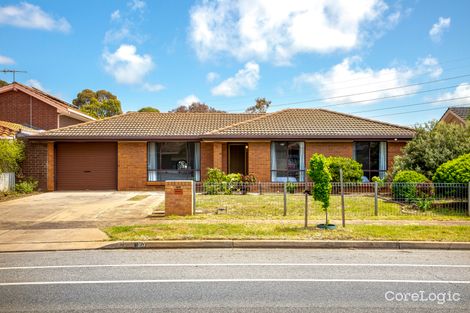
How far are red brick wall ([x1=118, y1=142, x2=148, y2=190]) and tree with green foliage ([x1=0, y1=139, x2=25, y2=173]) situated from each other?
468 cm

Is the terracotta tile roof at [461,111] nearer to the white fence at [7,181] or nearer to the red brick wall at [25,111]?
the red brick wall at [25,111]

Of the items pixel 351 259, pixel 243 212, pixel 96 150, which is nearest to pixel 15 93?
pixel 96 150

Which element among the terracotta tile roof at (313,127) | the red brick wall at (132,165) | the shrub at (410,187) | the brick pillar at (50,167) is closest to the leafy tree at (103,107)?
the brick pillar at (50,167)

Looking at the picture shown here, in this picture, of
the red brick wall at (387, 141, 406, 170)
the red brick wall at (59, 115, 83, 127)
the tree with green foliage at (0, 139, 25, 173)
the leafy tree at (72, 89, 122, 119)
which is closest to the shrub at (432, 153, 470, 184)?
the red brick wall at (387, 141, 406, 170)

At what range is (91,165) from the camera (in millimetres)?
19781

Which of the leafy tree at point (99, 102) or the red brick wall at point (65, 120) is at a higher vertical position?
the leafy tree at point (99, 102)

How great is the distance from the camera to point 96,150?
65.0ft

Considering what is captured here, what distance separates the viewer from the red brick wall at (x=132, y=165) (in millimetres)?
19609

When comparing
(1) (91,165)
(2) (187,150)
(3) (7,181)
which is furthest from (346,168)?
(3) (7,181)

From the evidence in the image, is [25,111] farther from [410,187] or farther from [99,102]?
[99,102]

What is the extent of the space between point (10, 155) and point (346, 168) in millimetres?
Answer: 15902

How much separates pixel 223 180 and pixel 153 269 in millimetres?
11569

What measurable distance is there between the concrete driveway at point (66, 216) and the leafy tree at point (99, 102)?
42.3 metres

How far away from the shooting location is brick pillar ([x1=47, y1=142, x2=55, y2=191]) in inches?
751
